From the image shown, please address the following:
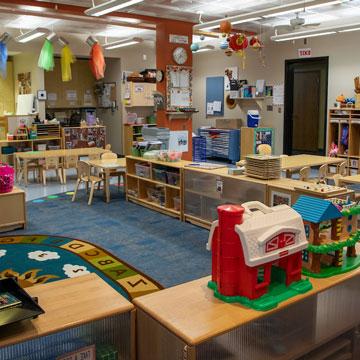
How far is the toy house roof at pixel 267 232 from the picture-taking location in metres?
1.99

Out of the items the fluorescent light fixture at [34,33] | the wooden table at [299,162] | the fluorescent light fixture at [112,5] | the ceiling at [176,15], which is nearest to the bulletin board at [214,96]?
the ceiling at [176,15]

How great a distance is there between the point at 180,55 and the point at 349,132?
3850 millimetres

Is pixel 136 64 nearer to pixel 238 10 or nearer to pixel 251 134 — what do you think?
pixel 251 134

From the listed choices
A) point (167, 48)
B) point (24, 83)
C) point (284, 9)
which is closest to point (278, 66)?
point (167, 48)

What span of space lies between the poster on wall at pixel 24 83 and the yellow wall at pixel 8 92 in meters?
0.53

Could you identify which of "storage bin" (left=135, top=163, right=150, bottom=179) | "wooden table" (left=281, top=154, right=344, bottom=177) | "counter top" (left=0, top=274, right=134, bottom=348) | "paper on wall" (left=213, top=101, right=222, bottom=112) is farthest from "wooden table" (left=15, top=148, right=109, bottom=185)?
"counter top" (left=0, top=274, right=134, bottom=348)

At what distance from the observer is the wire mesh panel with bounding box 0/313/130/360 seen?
2.05 metres

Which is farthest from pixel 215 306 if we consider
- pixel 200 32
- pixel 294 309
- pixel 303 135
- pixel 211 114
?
pixel 211 114

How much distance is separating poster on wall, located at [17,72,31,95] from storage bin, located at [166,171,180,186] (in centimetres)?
744

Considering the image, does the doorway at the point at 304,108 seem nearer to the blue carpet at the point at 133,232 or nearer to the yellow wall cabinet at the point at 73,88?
the blue carpet at the point at 133,232

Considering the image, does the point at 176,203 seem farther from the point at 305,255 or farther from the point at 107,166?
the point at 305,255

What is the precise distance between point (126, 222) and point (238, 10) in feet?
16.2

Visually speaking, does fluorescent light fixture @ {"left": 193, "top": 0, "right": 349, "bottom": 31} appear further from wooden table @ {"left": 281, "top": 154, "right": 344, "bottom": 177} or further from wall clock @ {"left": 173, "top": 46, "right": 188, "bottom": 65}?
wooden table @ {"left": 281, "top": 154, "right": 344, "bottom": 177}

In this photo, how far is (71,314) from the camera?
1.97m
